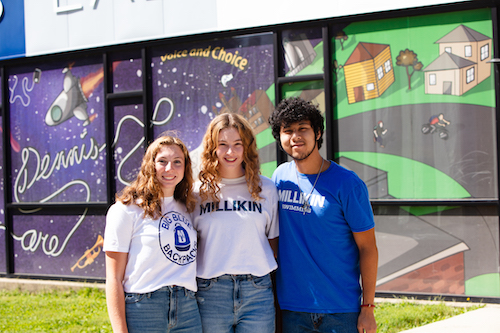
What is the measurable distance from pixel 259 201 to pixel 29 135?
5318 millimetres

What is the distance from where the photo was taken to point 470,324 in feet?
13.4

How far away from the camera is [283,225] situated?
8.69ft

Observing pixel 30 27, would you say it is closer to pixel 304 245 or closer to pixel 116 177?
pixel 116 177

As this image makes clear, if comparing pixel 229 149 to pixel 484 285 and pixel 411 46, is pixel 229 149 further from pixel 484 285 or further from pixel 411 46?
pixel 484 285

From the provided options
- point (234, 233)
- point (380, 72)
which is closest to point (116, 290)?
point (234, 233)

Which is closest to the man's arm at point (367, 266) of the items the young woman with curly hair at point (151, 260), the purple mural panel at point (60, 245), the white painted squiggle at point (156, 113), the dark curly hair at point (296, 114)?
the dark curly hair at point (296, 114)

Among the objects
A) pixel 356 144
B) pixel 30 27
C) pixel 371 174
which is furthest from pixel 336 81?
pixel 30 27

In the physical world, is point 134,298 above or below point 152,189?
below

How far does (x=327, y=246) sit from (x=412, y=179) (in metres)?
3.01

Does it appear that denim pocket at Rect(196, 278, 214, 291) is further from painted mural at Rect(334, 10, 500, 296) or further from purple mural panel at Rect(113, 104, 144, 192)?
purple mural panel at Rect(113, 104, 144, 192)

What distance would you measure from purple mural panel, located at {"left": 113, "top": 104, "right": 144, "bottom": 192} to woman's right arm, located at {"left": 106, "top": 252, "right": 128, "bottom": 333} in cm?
405

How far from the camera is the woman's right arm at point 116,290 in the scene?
2236 mm

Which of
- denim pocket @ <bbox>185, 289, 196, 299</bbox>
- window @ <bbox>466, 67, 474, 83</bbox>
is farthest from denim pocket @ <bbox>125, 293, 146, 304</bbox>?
window @ <bbox>466, 67, 474, 83</bbox>

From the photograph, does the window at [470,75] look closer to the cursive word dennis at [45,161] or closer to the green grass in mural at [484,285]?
the green grass in mural at [484,285]
